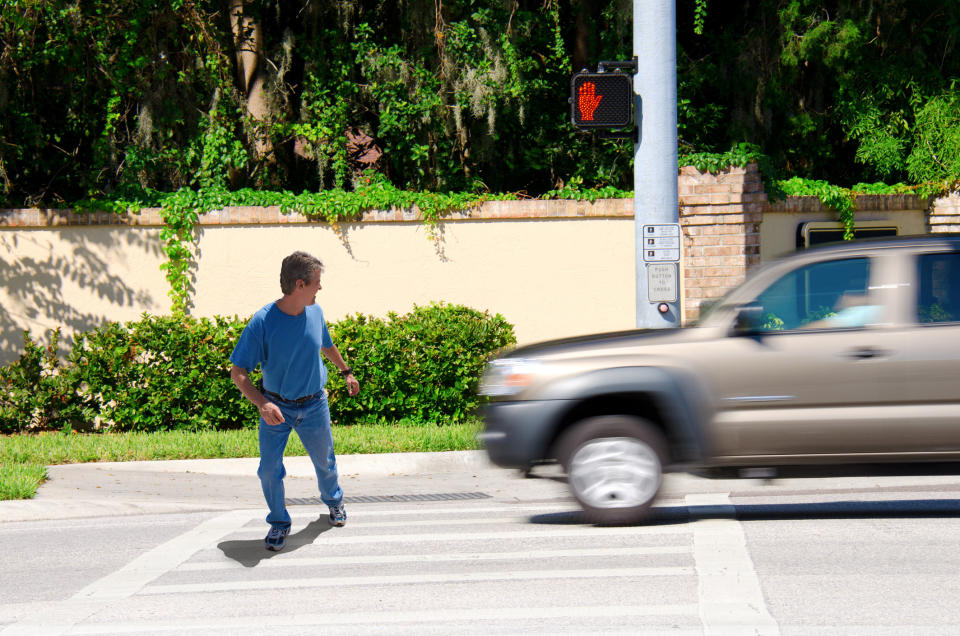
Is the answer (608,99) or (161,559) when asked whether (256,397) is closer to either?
(161,559)

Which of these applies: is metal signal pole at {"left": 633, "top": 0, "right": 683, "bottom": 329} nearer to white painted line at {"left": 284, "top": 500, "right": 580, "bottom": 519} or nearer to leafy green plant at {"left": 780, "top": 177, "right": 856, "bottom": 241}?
white painted line at {"left": 284, "top": 500, "right": 580, "bottom": 519}

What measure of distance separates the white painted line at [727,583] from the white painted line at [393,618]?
6.8 inches

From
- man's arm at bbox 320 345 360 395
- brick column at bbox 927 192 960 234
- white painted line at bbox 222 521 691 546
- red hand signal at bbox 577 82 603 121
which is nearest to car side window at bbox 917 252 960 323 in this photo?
white painted line at bbox 222 521 691 546

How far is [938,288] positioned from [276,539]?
4.68 meters

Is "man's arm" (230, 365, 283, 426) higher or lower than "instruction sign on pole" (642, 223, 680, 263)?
lower

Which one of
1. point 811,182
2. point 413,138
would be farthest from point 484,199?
point 811,182

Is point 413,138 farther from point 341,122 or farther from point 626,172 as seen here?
point 626,172

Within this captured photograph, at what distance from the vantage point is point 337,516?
785 cm

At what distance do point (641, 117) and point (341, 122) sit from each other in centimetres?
620

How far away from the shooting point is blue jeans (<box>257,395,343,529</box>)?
7.07m

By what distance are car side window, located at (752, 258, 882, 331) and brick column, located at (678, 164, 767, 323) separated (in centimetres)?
625

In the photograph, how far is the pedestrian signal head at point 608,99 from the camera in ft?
33.6

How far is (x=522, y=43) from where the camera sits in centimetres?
1570

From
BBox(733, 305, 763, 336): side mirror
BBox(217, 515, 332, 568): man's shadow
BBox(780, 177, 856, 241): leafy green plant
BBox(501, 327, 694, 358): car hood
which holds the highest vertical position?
BBox(780, 177, 856, 241): leafy green plant
